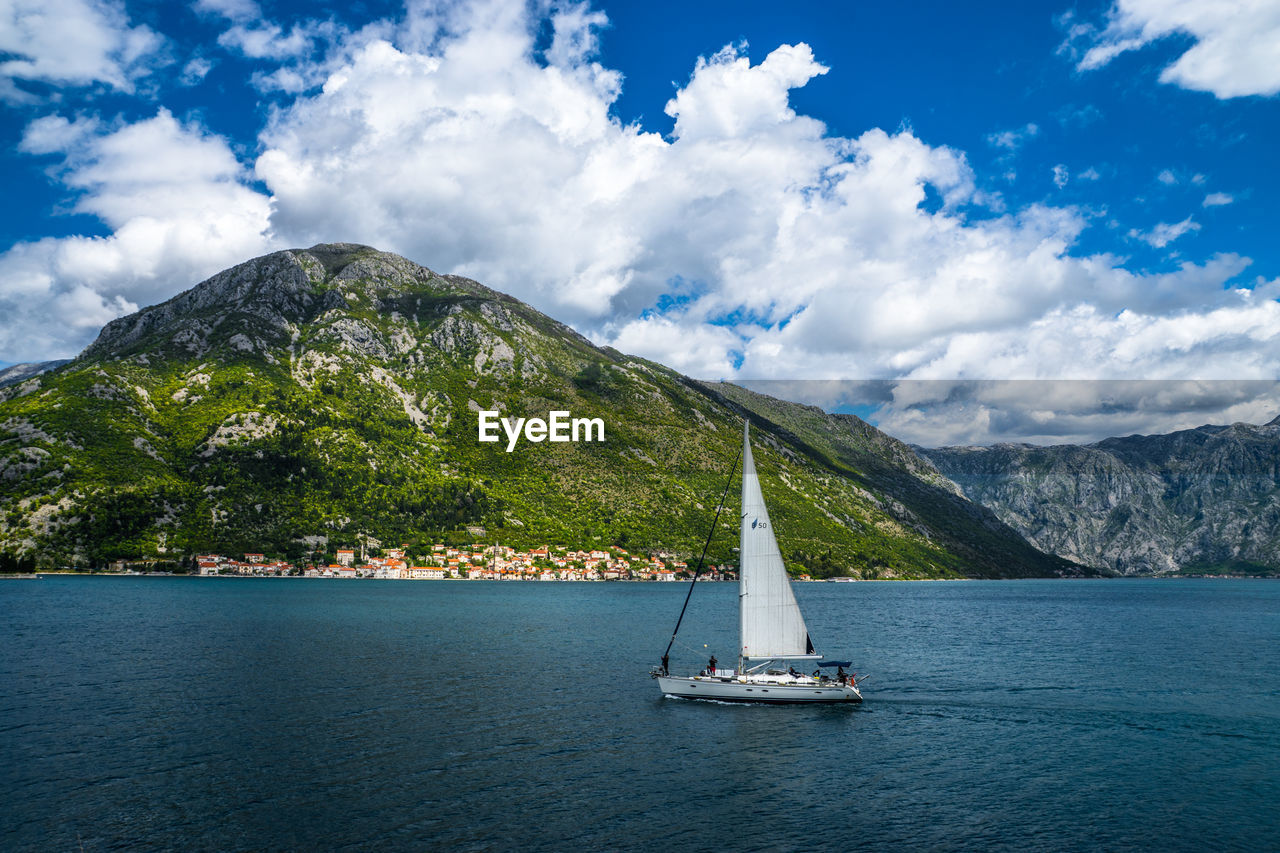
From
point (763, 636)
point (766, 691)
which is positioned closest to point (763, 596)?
point (763, 636)

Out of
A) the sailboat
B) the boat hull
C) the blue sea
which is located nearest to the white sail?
the sailboat

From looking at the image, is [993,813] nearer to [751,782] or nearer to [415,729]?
[751,782]

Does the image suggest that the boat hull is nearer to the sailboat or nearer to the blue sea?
the sailboat

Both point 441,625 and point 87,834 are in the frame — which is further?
point 441,625

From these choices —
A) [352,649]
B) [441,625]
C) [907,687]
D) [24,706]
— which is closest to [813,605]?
[441,625]

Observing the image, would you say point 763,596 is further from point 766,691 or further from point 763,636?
point 766,691
